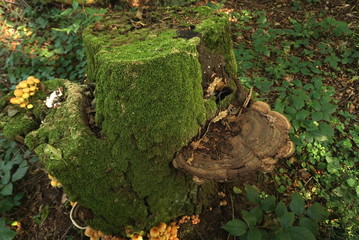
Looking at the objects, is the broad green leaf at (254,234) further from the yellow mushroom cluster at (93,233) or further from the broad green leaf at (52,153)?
the broad green leaf at (52,153)

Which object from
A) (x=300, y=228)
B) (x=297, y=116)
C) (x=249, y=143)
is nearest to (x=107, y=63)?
(x=249, y=143)

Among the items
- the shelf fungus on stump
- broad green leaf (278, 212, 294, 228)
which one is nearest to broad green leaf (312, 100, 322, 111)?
the shelf fungus on stump

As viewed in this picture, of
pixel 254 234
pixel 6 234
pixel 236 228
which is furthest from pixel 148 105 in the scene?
pixel 6 234

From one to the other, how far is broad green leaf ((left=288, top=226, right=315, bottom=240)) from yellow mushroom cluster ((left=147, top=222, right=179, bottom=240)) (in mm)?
1288

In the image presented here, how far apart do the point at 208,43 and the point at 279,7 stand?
19.6ft

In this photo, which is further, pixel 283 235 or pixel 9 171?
pixel 9 171

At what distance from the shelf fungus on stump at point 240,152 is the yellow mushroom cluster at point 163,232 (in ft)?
3.15

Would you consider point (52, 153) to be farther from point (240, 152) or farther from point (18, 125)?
point (240, 152)

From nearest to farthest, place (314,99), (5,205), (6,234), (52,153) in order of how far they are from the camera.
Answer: (52,153)
(6,234)
(5,205)
(314,99)

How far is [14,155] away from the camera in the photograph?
3566mm

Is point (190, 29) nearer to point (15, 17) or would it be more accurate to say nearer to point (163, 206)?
Answer: point (163, 206)

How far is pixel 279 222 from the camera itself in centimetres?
233

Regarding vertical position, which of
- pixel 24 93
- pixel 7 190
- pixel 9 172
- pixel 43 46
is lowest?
pixel 7 190

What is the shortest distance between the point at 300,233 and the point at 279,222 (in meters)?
0.28
